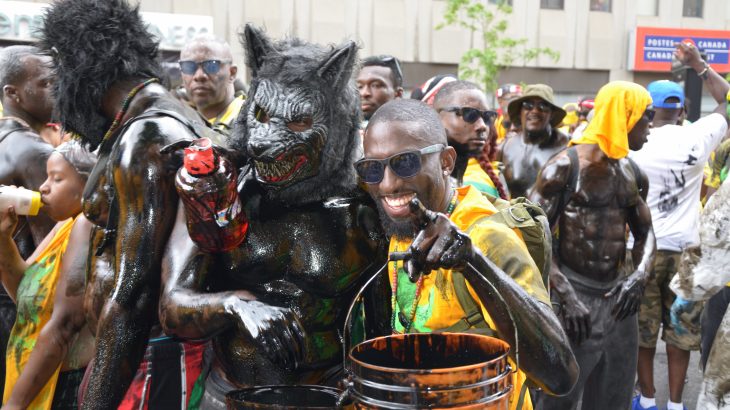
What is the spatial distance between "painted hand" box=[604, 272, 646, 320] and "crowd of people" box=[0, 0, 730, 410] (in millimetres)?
16

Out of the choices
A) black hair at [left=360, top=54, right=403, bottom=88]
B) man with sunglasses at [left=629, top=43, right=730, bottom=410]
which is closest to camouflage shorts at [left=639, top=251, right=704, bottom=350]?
man with sunglasses at [left=629, top=43, right=730, bottom=410]

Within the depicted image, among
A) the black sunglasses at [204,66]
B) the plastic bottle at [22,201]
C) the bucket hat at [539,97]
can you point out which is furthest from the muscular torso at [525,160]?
the plastic bottle at [22,201]

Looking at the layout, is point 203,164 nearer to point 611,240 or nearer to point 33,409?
point 33,409

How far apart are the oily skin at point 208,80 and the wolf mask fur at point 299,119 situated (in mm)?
3394

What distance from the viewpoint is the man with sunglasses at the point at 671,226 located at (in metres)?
6.54

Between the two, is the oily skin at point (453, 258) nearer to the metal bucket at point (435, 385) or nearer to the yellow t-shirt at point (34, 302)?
the metal bucket at point (435, 385)

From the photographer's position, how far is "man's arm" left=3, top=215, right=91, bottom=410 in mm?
3682

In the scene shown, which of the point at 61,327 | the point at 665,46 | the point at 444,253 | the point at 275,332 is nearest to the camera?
the point at 444,253

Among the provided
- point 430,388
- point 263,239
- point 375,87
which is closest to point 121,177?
point 263,239

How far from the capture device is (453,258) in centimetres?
186

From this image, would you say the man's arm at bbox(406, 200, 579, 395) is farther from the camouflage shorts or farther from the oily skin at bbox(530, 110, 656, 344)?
the camouflage shorts

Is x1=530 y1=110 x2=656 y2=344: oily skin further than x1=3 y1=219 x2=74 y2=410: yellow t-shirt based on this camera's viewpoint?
Yes

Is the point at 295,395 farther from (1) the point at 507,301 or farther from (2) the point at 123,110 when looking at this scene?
(2) the point at 123,110

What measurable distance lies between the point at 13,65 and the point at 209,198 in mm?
3331
